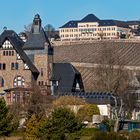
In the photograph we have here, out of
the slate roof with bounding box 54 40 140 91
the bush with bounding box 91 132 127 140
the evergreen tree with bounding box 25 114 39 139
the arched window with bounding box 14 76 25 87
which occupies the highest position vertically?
the slate roof with bounding box 54 40 140 91

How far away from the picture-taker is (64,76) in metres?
80.1

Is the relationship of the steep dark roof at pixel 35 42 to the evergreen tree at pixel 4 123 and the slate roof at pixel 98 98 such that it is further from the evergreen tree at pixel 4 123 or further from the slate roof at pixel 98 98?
the evergreen tree at pixel 4 123

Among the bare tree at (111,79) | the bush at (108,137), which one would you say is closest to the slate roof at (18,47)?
the bare tree at (111,79)

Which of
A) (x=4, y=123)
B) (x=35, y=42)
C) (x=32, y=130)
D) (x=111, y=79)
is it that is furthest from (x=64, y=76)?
(x=32, y=130)

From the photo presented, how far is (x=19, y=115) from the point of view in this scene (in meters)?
60.8

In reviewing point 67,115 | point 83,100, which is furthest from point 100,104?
point 67,115

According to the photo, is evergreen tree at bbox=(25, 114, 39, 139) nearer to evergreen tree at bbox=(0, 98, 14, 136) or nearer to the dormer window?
evergreen tree at bbox=(0, 98, 14, 136)

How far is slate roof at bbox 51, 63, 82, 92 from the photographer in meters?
79.5

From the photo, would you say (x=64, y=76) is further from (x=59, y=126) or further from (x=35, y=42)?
(x=59, y=126)

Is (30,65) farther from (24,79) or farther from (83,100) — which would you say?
(83,100)

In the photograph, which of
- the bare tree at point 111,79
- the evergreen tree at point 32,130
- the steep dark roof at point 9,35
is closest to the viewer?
the evergreen tree at point 32,130

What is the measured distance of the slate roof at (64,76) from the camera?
7950cm

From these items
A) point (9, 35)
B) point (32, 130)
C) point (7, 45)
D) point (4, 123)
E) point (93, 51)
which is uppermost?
point (93, 51)

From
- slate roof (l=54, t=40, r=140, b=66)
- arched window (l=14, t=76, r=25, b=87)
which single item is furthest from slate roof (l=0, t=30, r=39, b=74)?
slate roof (l=54, t=40, r=140, b=66)
